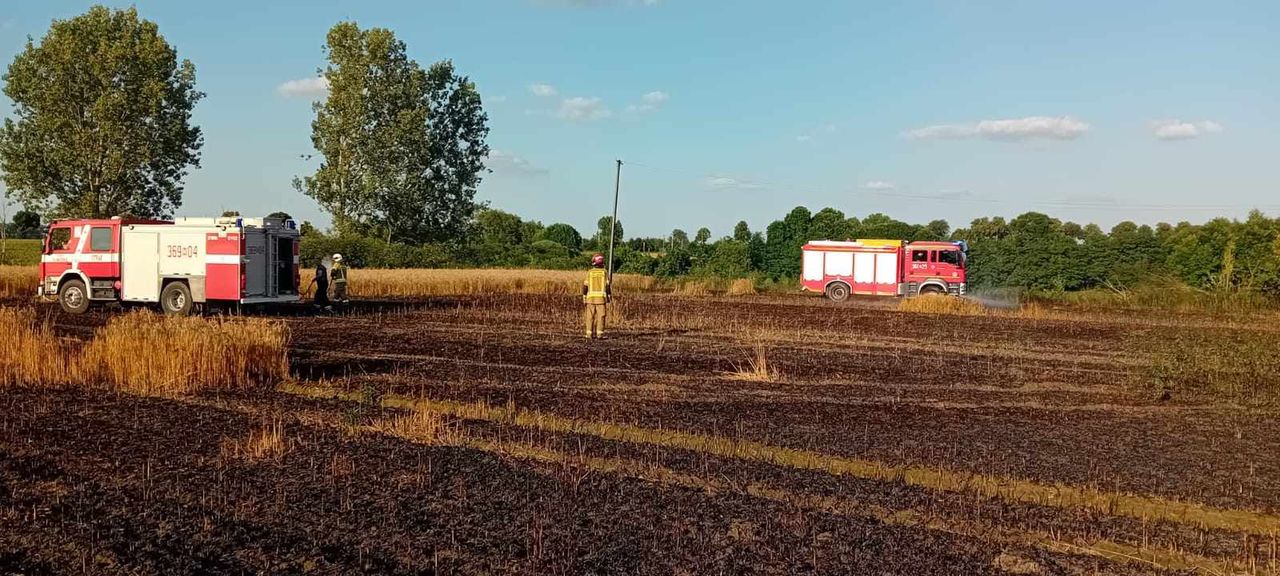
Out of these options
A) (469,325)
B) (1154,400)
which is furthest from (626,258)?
(1154,400)

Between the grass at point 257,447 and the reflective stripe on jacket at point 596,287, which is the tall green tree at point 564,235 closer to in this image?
the reflective stripe on jacket at point 596,287

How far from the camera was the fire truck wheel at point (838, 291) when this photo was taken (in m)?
38.5

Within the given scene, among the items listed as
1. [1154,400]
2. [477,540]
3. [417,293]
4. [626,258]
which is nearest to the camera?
[477,540]

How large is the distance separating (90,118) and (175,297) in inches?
1017

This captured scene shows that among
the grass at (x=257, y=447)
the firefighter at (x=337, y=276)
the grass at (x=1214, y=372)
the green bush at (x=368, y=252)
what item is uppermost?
the green bush at (x=368, y=252)

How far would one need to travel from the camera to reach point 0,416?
31.1 ft

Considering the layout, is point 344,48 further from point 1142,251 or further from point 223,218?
point 1142,251

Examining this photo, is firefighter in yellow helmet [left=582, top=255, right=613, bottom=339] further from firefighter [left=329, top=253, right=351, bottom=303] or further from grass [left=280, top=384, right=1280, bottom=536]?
firefighter [left=329, top=253, right=351, bottom=303]

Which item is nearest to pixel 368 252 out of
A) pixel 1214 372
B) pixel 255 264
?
pixel 255 264

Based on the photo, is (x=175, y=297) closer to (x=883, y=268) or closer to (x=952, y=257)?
(x=883, y=268)

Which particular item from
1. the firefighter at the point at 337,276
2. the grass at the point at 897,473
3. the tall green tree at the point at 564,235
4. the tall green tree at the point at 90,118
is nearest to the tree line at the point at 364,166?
the tall green tree at the point at 90,118

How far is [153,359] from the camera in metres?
11.6

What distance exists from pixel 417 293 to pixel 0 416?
2726 centimetres

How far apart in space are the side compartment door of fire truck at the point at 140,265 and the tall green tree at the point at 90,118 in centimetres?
2260
